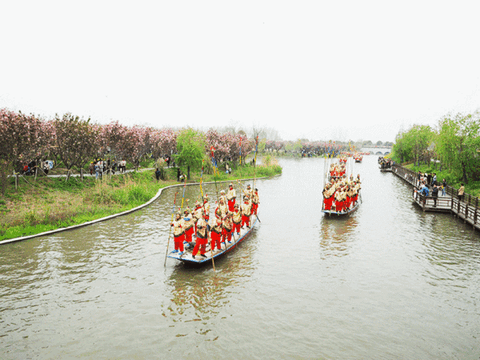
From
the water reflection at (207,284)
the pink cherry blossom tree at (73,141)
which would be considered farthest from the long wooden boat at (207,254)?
the pink cherry blossom tree at (73,141)

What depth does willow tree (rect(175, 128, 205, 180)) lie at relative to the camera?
37750mm

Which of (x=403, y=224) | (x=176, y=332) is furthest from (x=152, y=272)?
(x=403, y=224)

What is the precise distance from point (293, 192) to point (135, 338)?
28193 mm

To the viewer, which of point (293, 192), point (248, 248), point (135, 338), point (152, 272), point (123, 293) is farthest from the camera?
point (293, 192)

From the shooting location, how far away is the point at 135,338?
8.84 meters

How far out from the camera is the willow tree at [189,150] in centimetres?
3775

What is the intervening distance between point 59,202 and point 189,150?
17.0 meters

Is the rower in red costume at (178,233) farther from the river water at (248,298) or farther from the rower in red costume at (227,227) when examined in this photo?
the rower in red costume at (227,227)

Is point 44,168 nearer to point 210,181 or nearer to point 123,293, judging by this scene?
point 210,181

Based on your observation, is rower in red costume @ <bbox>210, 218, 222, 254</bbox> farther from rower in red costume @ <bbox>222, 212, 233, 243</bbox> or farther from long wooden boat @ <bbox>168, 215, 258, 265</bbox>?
rower in red costume @ <bbox>222, 212, 233, 243</bbox>

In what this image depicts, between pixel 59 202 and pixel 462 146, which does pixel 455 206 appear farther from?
pixel 59 202

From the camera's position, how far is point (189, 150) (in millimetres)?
37656

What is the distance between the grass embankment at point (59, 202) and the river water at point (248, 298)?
168 cm

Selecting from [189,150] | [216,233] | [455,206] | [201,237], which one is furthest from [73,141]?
[455,206]
